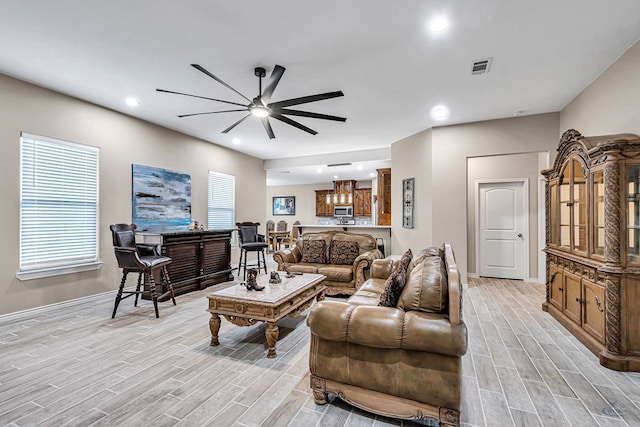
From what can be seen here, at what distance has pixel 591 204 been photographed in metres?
2.75

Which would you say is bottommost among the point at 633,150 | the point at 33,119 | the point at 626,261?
the point at 626,261

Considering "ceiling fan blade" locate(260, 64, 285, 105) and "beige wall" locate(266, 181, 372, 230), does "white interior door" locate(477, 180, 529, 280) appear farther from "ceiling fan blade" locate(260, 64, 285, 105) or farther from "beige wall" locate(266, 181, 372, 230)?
"beige wall" locate(266, 181, 372, 230)

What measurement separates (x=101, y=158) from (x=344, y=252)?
3.93 metres

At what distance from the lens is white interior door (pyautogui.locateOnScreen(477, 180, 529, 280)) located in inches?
215

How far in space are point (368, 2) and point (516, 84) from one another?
240 cm

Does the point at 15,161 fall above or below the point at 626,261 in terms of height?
above

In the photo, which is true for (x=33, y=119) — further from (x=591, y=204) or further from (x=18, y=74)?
(x=591, y=204)

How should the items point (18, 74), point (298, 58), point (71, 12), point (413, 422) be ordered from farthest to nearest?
point (18, 74), point (298, 58), point (71, 12), point (413, 422)

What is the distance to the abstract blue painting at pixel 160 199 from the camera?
15.4ft

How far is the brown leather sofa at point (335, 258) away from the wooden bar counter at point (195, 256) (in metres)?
1.23

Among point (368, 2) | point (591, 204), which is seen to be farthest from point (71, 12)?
point (591, 204)

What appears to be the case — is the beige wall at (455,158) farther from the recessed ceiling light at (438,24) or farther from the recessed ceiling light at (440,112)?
the recessed ceiling light at (438,24)

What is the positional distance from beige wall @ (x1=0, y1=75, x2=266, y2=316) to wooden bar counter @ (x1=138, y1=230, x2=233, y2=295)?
820 mm

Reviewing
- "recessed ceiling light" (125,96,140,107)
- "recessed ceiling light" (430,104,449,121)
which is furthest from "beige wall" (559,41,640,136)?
"recessed ceiling light" (125,96,140,107)
